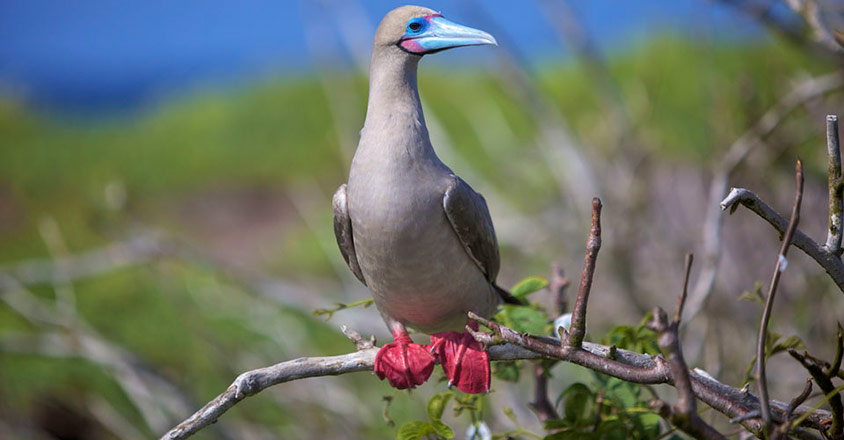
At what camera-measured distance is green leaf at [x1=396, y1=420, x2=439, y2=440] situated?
1.58 metres

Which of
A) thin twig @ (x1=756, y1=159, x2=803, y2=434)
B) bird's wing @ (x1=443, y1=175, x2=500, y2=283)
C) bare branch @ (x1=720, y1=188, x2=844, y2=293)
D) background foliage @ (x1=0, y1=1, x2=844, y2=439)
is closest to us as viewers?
thin twig @ (x1=756, y1=159, x2=803, y2=434)

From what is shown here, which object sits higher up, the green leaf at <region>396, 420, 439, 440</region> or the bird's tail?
the bird's tail

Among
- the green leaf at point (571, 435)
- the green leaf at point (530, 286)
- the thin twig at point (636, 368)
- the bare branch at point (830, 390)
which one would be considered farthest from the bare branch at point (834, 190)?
the green leaf at point (530, 286)

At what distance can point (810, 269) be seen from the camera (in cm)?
349

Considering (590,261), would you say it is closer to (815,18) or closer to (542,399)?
(542,399)

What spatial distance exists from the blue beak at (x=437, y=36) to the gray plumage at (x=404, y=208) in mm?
25

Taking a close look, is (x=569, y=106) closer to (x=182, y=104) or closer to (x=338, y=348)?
(x=338, y=348)

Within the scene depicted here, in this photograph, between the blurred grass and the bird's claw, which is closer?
the bird's claw

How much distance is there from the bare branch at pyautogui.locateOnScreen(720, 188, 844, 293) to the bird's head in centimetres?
74

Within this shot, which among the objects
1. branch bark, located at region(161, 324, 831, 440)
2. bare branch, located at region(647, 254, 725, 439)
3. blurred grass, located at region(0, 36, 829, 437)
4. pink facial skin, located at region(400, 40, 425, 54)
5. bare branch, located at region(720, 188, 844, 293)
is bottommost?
blurred grass, located at region(0, 36, 829, 437)

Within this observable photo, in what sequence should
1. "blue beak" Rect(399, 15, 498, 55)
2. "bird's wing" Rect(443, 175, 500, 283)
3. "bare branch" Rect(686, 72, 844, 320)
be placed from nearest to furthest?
"blue beak" Rect(399, 15, 498, 55) < "bird's wing" Rect(443, 175, 500, 283) < "bare branch" Rect(686, 72, 844, 320)

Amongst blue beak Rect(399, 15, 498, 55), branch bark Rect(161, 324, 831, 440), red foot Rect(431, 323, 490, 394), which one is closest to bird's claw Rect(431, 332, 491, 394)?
red foot Rect(431, 323, 490, 394)

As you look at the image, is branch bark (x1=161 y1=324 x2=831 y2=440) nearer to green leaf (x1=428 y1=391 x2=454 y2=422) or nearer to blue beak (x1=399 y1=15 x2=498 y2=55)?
green leaf (x1=428 y1=391 x2=454 y2=422)

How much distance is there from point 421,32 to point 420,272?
0.59m
